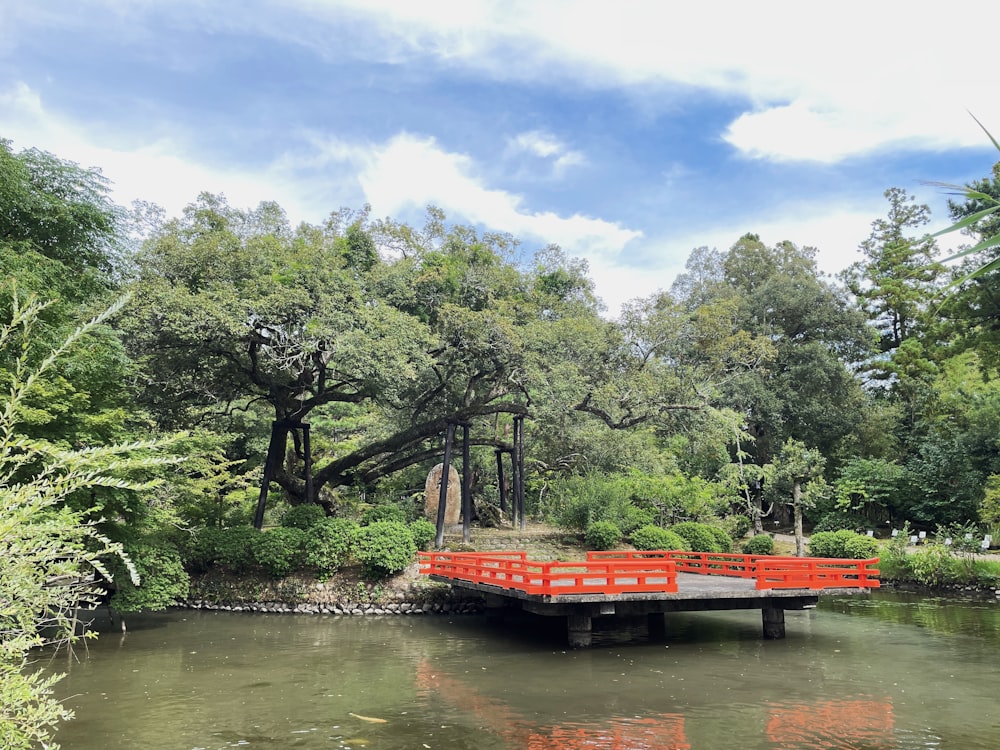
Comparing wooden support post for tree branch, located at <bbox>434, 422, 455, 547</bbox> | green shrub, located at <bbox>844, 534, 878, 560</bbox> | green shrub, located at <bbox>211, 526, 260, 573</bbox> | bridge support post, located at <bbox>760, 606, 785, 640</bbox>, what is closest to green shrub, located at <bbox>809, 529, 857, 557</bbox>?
green shrub, located at <bbox>844, 534, 878, 560</bbox>

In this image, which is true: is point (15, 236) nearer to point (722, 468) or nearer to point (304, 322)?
point (304, 322)

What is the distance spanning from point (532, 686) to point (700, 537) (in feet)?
36.4

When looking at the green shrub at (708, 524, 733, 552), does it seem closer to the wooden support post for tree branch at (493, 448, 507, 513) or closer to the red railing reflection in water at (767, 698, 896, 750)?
the wooden support post for tree branch at (493, 448, 507, 513)

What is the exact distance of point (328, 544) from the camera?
54.9 ft

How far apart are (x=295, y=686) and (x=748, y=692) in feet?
19.1

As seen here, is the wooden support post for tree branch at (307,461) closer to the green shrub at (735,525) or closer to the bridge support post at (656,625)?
the bridge support post at (656,625)

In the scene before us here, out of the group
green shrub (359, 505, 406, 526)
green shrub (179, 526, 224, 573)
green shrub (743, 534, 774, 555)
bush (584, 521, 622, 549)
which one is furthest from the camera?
green shrub (743, 534, 774, 555)

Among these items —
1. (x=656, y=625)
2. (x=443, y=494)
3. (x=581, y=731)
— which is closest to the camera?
(x=581, y=731)

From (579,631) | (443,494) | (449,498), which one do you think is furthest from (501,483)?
(579,631)

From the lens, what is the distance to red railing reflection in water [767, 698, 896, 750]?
722cm

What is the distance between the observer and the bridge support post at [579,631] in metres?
12.2

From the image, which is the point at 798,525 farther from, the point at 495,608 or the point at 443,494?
the point at 495,608

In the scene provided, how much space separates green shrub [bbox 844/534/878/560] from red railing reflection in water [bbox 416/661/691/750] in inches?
559

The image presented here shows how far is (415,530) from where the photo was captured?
57.7ft
